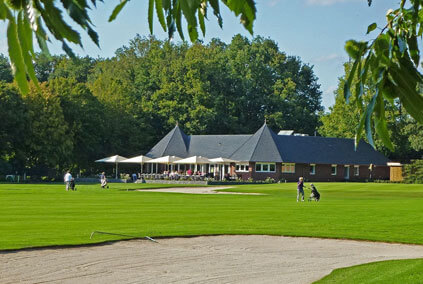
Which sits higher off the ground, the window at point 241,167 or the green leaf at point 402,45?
the window at point 241,167

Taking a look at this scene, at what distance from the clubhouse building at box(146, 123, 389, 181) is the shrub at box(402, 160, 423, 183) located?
569 cm

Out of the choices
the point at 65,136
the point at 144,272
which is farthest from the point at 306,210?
the point at 65,136

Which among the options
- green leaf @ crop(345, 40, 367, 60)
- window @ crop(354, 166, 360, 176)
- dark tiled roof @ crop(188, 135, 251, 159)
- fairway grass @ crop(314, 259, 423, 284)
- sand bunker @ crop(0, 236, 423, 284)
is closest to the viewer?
green leaf @ crop(345, 40, 367, 60)

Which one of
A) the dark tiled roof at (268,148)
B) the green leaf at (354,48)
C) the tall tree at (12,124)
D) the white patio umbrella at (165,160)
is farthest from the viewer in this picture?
the dark tiled roof at (268,148)

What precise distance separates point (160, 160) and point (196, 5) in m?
78.1

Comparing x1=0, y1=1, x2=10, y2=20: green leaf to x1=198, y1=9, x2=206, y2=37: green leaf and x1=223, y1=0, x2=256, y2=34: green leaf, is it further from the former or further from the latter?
x1=198, y1=9, x2=206, y2=37: green leaf

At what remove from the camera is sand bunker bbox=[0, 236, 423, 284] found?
14141 mm

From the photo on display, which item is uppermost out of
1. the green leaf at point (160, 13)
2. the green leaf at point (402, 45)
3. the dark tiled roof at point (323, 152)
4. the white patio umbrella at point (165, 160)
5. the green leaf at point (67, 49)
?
the dark tiled roof at point (323, 152)

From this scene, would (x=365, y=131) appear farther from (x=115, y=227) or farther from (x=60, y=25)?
(x=115, y=227)

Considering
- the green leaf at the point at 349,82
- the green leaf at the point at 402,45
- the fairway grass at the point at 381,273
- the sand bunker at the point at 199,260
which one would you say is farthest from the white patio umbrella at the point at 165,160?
the green leaf at the point at 349,82

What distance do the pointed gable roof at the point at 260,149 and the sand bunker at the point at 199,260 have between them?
6131 cm

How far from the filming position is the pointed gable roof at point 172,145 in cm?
8781

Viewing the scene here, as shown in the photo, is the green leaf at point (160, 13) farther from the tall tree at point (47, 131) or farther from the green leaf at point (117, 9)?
the tall tree at point (47, 131)

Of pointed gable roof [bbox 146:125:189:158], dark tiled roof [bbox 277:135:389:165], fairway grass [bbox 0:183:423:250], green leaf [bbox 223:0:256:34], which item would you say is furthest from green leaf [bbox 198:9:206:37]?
pointed gable roof [bbox 146:125:189:158]
